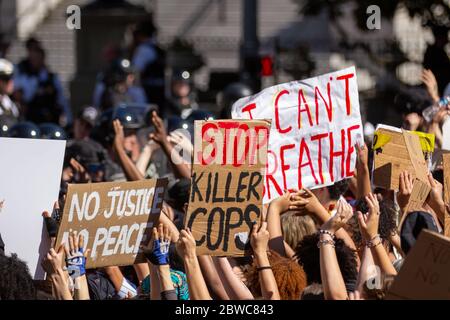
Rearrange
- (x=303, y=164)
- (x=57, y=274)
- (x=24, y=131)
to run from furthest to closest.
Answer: (x=24, y=131)
(x=303, y=164)
(x=57, y=274)

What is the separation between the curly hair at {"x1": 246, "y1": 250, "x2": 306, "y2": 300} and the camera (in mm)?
A: 6168

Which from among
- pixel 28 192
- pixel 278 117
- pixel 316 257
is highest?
pixel 278 117

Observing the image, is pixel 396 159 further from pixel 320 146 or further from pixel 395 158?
pixel 320 146

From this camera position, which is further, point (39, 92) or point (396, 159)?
point (39, 92)

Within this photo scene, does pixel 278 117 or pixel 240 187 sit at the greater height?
pixel 278 117

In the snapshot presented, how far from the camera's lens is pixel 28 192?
6750mm

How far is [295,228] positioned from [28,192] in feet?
5.12

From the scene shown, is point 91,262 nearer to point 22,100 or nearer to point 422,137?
point 422,137

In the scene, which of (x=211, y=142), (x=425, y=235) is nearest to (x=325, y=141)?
(x=211, y=142)

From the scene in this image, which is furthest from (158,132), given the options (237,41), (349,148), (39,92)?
(237,41)

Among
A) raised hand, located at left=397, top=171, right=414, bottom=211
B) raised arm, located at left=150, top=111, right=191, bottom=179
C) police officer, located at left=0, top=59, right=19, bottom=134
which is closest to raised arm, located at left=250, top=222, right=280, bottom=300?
raised hand, located at left=397, top=171, right=414, bottom=211

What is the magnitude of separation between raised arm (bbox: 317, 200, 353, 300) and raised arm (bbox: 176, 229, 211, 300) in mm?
564

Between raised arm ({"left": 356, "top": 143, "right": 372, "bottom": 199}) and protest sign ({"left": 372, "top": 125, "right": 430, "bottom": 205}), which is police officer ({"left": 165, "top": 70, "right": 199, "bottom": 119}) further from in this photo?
protest sign ({"left": 372, "top": 125, "right": 430, "bottom": 205})
